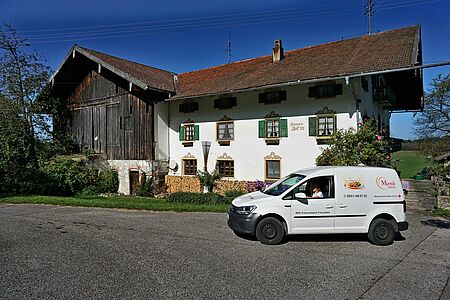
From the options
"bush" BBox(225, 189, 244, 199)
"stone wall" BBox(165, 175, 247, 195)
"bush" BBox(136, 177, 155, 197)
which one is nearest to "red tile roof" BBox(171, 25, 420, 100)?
"stone wall" BBox(165, 175, 247, 195)

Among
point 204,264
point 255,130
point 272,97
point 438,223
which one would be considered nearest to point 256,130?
point 255,130

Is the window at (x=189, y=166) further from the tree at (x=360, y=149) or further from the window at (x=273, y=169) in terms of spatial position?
the tree at (x=360, y=149)

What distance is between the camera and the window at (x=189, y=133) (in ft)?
63.8

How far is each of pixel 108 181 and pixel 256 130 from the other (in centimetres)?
1051

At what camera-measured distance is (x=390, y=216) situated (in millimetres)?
7840

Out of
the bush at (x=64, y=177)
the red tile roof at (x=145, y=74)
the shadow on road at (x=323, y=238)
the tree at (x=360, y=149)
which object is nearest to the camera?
the shadow on road at (x=323, y=238)

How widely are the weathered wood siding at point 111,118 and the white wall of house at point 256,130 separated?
1.86m

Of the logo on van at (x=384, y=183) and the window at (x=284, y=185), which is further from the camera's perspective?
the window at (x=284, y=185)

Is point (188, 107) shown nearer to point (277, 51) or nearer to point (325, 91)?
point (277, 51)

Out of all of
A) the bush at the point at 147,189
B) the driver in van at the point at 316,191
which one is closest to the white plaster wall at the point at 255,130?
the bush at the point at 147,189

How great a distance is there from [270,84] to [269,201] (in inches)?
353

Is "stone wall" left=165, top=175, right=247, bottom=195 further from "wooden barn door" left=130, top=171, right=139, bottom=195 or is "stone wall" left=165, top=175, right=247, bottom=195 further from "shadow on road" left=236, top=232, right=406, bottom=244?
"shadow on road" left=236, top=232, right=406, bottom=244

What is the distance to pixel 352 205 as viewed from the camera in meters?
7.73

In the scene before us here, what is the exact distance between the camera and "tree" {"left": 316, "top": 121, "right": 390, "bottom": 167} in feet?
38.8
